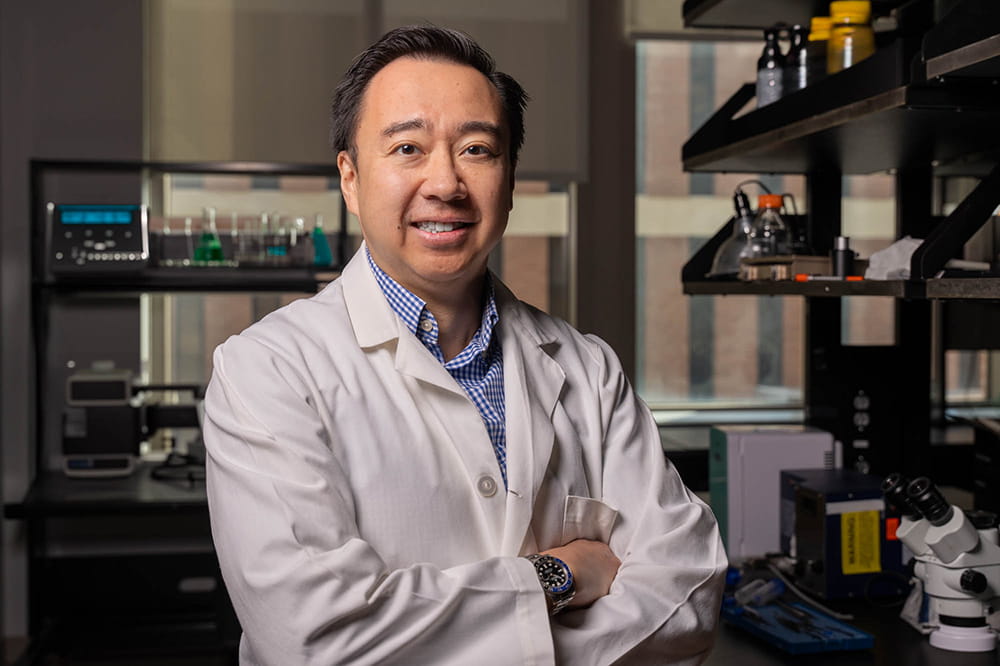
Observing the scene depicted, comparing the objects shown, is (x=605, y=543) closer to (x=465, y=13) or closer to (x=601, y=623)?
(x=601, y=623)

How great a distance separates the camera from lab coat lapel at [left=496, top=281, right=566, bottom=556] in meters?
1.30

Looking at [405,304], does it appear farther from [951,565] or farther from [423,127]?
[951,565]

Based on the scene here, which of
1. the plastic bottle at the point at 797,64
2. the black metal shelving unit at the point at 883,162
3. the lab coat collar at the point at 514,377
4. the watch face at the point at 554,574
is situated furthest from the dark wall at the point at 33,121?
the watch face at the point at 554,574

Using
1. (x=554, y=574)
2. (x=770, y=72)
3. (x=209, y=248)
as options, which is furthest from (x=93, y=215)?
(x=554, y=574)

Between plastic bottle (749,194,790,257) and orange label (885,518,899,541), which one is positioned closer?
orange label (885,518,899,541)

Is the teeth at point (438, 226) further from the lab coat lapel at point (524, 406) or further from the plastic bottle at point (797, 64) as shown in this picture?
the plastic bottle at point (797, 64)

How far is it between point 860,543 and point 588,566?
1.02 m

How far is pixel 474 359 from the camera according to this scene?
141 centimetres

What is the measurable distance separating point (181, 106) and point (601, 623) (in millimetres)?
2993

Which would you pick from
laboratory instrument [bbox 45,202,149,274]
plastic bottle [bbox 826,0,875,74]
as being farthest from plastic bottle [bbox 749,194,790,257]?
laboratory instrument [bbox 45,202,149,274]

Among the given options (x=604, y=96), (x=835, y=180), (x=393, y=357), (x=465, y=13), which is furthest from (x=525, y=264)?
(x=393, y=357)

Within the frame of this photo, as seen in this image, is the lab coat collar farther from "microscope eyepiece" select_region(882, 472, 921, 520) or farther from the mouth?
"microscope eyepiece" select_region(882, 472, 921, 520)

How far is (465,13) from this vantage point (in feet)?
12.7

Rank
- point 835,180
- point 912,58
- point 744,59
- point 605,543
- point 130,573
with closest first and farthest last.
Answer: point 605,543, point 912,58, point 835,180, point 130,573, point 744,59
